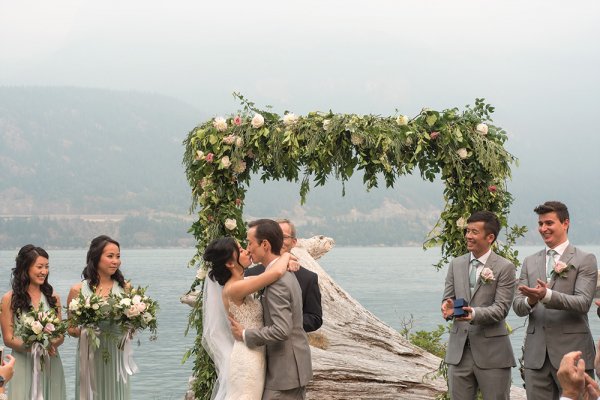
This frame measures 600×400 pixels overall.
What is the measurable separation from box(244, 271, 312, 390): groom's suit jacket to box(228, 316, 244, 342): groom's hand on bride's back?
70 mm

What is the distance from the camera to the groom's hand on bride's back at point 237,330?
647 centimetres

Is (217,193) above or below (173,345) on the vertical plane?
above

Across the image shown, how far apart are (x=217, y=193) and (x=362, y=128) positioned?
173 centimetres

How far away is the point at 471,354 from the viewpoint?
7.27 meters

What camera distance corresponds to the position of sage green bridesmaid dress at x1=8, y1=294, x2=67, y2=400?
7918 millimetres

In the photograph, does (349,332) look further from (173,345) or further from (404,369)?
(173,345)

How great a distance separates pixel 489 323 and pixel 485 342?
0.16 m

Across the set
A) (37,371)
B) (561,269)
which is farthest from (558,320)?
(37,371)

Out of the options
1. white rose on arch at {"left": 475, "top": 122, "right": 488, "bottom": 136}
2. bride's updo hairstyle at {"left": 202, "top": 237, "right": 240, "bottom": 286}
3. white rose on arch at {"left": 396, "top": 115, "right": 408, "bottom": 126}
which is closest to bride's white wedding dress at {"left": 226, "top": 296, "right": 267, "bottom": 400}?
bride's updo hairstyle at {"left": 202, "top": 237, "right": 240, "bottom": 286}

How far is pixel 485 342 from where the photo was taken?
722 centimetres

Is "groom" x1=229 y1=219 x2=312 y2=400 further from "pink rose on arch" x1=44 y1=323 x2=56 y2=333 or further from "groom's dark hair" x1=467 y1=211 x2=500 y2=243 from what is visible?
"pink rose on arch" x1=44 y1=323 x2=56 y2=333

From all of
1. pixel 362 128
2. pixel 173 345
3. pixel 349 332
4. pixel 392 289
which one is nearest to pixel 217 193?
pixel 362 128

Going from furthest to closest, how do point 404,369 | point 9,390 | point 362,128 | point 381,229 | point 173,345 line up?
point 381,229 < point 173,345 < point 404,369 < point 362,128 < point 9,390

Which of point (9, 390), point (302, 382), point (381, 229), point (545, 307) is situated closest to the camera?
point (302, 382)
